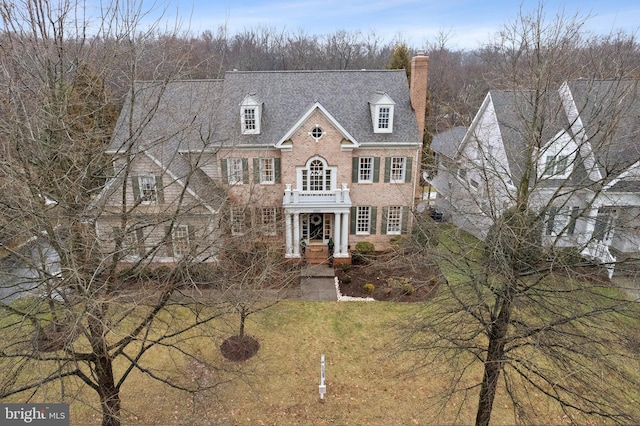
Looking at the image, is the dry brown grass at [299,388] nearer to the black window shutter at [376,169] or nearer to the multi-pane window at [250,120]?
the black window shutter at [376,169]

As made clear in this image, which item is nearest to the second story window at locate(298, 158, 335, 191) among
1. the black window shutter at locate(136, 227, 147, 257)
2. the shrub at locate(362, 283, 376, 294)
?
the shrub at locate(362, 283, 376, 294)

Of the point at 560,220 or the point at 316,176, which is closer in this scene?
the point at 560,220

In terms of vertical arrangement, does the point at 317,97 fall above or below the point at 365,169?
above

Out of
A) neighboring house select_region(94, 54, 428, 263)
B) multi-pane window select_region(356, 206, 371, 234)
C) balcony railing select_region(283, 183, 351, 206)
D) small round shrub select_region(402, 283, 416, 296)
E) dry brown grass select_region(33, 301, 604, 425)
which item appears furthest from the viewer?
multi-pane window select_region(356, 206, 371, 234)

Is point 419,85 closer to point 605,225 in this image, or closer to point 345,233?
point 345,233

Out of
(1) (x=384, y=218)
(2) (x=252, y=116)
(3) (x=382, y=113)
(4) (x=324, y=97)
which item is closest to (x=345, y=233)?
(1) (x=384, y=218)

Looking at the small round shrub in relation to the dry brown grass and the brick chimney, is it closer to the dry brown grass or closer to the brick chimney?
→ the dry brown grass
